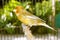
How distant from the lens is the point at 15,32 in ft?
8.33

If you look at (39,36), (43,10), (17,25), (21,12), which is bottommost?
(39,36)

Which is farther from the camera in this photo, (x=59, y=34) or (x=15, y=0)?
(x=15, y=0)

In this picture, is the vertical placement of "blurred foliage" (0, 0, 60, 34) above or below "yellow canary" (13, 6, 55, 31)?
below

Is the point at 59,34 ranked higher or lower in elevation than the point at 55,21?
lower

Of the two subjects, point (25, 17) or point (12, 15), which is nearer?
point (25, 17)

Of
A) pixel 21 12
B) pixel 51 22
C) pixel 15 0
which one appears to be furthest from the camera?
pixel 15 0

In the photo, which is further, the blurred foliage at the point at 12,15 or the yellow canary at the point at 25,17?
the blurred foliage at the point at 12,15

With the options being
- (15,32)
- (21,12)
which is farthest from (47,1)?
(21,12)

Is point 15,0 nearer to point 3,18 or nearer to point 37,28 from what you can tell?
point 3,18

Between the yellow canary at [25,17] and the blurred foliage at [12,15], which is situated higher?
the yellow canary at [25,17]

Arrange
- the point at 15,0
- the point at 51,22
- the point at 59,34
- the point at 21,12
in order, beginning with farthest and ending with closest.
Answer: the point at 15,0 < the point at 59,34 < the point at 51,22 < the point at 21,12

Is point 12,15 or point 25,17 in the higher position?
point 25,17

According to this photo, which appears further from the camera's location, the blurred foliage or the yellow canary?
the blurred foliage

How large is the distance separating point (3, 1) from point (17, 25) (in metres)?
0.46
